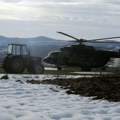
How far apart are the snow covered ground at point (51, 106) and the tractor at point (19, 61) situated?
13.4 meters

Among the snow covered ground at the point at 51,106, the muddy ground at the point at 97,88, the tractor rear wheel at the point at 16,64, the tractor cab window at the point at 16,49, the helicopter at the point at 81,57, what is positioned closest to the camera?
the snow covered ground at the point at 51,106

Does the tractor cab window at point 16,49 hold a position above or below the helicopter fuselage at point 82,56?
above

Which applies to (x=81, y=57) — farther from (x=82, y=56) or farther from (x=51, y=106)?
(x=51, y=106)

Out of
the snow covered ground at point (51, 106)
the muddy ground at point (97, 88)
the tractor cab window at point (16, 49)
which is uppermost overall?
the tractor cab window at point (16, 49)

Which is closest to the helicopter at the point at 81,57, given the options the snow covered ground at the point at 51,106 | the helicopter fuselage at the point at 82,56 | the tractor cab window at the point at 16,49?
the helicopter fuselage at the point at 82,56

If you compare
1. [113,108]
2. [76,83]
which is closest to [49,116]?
[113,108]

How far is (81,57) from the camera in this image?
115 feet

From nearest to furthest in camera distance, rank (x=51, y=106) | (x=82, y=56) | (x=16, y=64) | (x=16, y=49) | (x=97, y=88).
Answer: (x=51, y=106) → (x=97, y=88) → (x=16, y=64) → (x=16, y=49) → (x=82, y=56)

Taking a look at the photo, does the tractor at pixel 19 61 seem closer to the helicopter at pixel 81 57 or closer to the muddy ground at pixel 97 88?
the helicopter at pixel 81 57

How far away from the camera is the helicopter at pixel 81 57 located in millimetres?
34844

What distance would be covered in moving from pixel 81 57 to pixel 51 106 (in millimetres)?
25950

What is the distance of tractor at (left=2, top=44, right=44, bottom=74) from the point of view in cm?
2575

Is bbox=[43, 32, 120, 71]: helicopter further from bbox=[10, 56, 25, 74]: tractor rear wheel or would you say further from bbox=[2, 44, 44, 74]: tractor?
bbox=[10, 56, 25, 74]: tractor rear wheel

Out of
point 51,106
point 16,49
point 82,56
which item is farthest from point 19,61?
point 51,106
